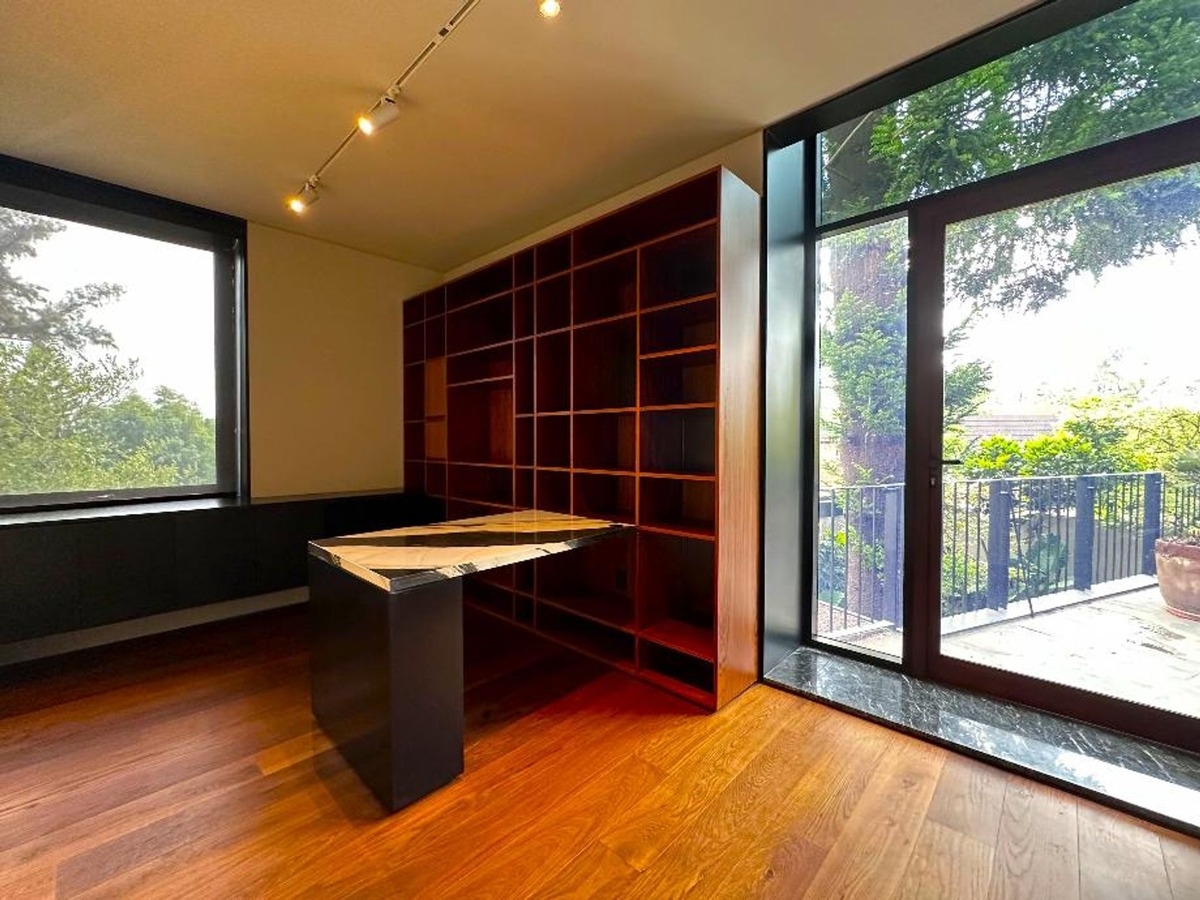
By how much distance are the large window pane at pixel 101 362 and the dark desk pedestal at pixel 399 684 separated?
227 cm

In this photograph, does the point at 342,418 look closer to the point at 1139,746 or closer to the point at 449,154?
the point at 449,154

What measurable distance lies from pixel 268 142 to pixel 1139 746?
4.65 m

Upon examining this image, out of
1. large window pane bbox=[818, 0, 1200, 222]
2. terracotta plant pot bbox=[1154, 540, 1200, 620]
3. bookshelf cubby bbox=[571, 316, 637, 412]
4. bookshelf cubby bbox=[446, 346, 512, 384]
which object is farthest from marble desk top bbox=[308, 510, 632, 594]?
large window pane bbox=[818, 0, 1200, 222]

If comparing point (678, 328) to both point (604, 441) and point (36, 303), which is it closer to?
point (604, 441)

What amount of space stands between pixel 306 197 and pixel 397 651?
2789mm

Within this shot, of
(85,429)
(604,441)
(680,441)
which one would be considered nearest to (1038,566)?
(680,441)

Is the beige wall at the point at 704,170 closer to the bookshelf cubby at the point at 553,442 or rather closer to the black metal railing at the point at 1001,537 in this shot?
the bookshelf cubby at the point at 553,442

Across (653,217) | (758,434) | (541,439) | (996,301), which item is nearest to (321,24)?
(653,217)

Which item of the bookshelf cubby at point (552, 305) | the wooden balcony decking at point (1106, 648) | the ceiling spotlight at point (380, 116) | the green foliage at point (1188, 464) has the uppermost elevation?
the ceiling spotlight at point (380, 116)

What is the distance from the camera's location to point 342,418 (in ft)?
12.9

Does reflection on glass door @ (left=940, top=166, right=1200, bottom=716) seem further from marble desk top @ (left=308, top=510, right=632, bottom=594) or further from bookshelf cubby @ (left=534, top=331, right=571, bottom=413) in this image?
bookshelf cubby @ (left=534, top=331, right=571, bottom=413)

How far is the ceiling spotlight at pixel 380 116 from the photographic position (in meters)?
2.11

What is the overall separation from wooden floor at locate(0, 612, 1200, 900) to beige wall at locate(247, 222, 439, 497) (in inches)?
71.3

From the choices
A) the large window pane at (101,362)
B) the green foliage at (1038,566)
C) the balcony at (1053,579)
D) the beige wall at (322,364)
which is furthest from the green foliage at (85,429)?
the green foliage at (1038,566)
